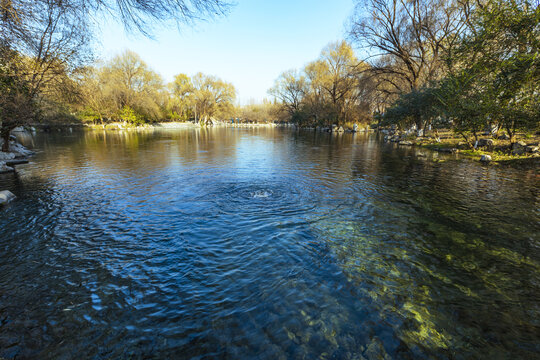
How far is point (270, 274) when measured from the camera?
15.1 feet

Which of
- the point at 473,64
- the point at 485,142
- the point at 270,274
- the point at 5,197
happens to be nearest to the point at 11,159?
the point at 5,197

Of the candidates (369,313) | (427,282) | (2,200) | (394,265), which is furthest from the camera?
(2,200)

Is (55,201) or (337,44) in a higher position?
(337,44)

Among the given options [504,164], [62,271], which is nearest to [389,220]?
[62,271]

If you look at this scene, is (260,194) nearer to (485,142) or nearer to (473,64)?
(473,64)

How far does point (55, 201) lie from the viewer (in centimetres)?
859

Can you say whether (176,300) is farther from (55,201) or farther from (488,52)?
(488,52)

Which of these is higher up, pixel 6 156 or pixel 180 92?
pixel 180 92

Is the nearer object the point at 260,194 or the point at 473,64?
the point at 260,194

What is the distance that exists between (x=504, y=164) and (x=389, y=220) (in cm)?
1414

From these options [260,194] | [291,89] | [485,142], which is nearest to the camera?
[260,194]

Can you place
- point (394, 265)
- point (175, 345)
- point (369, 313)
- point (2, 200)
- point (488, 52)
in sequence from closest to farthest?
Result: point (175, 345) < point (369, 313) < point (394, 265) < point (2, 200) < point (488, 52)

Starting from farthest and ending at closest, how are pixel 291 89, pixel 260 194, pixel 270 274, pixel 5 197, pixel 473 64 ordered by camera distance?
pixel 291 89
pixel 473 64
pixel 260 194
pixel 5 197
pixel 270 274

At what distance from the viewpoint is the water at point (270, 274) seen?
3201 millimetres
